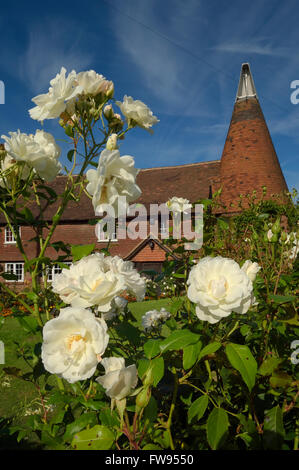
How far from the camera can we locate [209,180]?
18.6 meters

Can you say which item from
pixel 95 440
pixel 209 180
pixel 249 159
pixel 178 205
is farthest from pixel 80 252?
pixel 209 180

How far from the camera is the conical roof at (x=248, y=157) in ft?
53.0

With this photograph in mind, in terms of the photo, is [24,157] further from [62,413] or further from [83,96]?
[62,413]

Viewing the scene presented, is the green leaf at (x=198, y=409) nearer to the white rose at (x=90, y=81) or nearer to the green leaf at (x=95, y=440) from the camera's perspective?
the green leaf at (x=95, y=440)

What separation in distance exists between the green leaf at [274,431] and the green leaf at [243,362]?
0.74ft

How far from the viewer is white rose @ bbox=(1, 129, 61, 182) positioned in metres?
1.04

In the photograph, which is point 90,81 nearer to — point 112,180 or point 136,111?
point 136,111

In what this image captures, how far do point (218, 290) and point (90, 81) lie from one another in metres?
0.90

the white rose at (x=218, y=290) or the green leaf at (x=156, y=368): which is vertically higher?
the white rose at (x=218, y=290)

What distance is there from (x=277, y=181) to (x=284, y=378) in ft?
56.4

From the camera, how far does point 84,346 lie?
82cm

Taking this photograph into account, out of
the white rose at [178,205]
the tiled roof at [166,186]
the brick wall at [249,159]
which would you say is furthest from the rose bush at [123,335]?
the tiled roof at [166,186]

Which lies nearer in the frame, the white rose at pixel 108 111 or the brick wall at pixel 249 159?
the white rose at pixel 108 111

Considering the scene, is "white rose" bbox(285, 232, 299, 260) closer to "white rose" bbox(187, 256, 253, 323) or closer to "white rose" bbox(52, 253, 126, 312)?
"white rose" bbox(187, 256, 253, 323)
